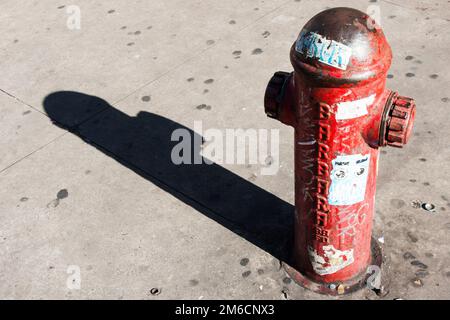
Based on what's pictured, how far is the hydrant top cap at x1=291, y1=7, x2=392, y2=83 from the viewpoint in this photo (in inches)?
90.2

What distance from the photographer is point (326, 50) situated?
90.8 inches

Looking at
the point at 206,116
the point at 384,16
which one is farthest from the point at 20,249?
the point at 384,16

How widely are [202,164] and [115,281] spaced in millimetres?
1056

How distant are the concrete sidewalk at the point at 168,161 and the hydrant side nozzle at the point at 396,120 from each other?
3.33ft

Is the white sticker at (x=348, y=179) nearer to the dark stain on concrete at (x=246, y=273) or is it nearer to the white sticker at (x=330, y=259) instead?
the white sticker at (x=330, y=259)

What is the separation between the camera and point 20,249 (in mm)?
3549

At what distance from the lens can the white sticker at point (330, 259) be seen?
118 inches

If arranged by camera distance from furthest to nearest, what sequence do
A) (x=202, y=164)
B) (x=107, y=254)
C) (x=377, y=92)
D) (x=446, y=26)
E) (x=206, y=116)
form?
(x=446, y=26) < (x=206, y=116) < (x=202, y=164) < (x=107, y=254) < (x=377, y=92)

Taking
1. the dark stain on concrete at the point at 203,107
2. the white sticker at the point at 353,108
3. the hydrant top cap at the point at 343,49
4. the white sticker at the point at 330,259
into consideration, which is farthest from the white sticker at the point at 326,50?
the dark stain on concrete at the point at 203,107

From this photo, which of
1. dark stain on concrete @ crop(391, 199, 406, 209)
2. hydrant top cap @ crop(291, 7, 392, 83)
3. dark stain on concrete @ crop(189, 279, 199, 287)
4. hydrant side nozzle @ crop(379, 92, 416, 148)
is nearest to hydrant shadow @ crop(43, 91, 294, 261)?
dark stain on concrete @ crop(189, 279, 199, 287)

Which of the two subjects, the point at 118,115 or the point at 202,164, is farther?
the point at 118,115

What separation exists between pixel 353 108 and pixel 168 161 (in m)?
1.88

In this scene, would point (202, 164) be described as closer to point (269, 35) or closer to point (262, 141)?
point (262, 141)
